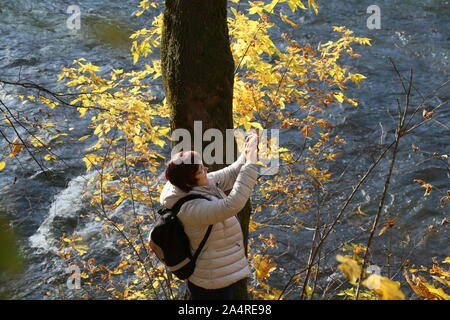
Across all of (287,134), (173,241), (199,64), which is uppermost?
(199,64)

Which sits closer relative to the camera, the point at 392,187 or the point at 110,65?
the point at 392,187

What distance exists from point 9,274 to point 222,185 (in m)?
5.22

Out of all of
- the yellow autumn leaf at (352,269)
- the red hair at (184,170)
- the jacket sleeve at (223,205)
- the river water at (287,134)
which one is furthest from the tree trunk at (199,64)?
the river water at (287,134)

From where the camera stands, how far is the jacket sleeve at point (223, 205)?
2268mm

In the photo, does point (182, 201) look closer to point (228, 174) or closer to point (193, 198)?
point (193, 198)

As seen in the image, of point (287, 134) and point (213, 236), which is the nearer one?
point (213, 236)

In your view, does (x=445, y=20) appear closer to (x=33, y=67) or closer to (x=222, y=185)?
(x=33, y=67)

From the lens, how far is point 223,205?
90.0 inches

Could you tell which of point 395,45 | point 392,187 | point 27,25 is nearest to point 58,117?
point 27,25

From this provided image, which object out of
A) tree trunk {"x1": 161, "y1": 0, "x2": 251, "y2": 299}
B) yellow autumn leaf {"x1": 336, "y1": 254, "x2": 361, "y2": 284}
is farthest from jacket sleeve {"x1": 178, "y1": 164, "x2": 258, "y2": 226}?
yellow autumn leaf {"x1": 336, "y1": 254, "x2": 361, "y2": 284}

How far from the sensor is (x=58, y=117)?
927 cm

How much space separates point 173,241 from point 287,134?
21.3ft

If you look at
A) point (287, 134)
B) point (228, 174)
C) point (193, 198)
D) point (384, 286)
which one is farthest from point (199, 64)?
point (287, 134)

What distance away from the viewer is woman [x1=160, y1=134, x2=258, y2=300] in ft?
7.56
